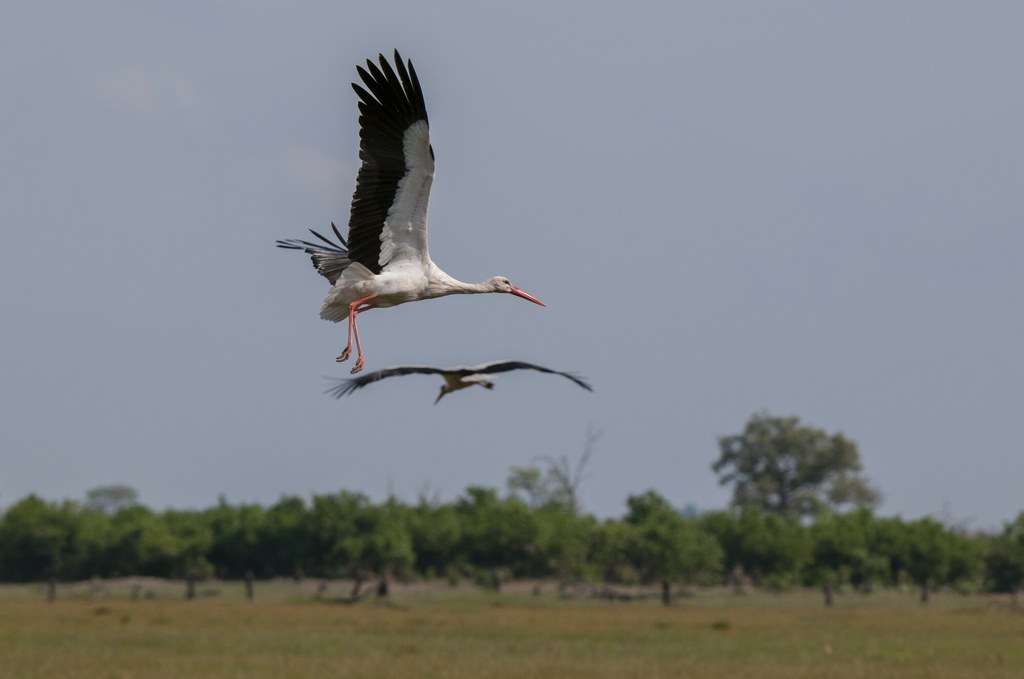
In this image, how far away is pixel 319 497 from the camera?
247 feet

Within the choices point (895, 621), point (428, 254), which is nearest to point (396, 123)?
point (428, 254)

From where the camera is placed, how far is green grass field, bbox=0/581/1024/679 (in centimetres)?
3506

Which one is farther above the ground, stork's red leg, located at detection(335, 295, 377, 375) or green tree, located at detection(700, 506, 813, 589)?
green tree, located at detection(700, 506, 813, 589)

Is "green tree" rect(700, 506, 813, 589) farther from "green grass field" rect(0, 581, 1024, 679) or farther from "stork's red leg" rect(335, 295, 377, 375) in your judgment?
"stork's red leg" rect(335, 295, 377, 375)

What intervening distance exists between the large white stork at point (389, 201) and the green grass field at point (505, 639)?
2003 cm

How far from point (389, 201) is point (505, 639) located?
31671 millimetres

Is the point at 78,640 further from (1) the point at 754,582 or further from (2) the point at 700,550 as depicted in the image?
(1) the point at 754,582

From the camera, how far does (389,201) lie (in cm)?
1434

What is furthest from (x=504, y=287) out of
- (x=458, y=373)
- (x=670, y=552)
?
(x=670, y=552)

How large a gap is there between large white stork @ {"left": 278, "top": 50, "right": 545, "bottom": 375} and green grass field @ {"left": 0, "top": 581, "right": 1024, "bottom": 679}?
20.0m


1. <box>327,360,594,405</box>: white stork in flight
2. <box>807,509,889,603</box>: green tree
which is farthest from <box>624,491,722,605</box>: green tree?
<box>327,360,594,405</box>: white stork in flight

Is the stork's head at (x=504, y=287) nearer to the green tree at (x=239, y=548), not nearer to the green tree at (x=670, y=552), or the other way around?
the green tree at (x=670, y=552)

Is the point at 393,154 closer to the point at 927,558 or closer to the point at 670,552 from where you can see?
the point at 670,552

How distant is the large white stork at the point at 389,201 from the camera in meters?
14.2
